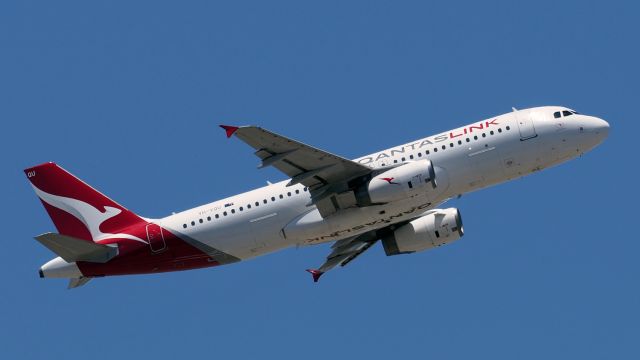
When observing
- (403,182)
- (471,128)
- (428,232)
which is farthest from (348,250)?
(471,128)

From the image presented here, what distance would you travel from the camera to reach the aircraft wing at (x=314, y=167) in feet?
166

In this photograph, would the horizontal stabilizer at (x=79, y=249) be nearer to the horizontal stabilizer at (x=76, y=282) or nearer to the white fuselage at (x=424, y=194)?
the horizontal stabilizer at (x=76, y=282)

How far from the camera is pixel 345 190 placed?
5366 cm

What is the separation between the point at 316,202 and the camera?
53594mm

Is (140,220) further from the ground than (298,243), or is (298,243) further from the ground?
(140,220)

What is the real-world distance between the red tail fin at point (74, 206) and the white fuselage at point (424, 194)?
14.3 ft

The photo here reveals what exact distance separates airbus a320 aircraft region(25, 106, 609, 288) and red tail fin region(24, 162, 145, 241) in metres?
0.06

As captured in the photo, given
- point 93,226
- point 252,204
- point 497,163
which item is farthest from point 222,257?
point 497,163

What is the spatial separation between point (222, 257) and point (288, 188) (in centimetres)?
532

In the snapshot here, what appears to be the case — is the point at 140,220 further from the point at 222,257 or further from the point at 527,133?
the point at 527,133

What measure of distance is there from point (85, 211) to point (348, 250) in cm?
1547

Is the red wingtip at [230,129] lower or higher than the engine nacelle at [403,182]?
higher

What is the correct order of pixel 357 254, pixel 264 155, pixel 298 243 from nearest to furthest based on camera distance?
1. pixel 264 155
2. pixel 298 243
3. pixel 357 254

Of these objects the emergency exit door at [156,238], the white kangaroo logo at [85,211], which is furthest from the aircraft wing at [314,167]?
the white kangaroo logo at [85,211]
